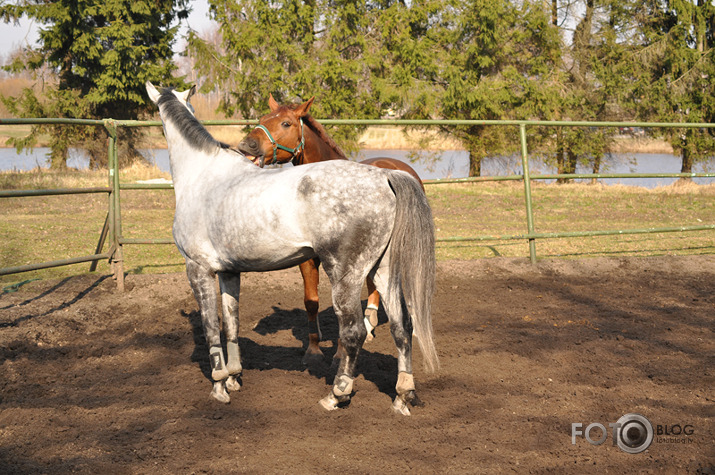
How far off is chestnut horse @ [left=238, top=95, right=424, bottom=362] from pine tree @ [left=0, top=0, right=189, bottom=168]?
618 inches

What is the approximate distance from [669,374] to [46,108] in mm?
20263

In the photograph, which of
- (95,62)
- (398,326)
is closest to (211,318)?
(398,326)

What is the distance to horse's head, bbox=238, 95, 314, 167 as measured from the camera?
13.4ft

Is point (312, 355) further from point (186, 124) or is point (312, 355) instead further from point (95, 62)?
point (95, 62)

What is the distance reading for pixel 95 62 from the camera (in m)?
19.4

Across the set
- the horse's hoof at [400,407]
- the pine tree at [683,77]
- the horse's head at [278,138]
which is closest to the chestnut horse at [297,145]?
the horse's head at [278,138]

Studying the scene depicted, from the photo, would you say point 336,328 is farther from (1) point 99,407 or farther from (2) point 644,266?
(2) point 644,266

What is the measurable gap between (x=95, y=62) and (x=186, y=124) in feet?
59.4

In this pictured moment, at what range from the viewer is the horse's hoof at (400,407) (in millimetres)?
3232

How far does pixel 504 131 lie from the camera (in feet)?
53.5

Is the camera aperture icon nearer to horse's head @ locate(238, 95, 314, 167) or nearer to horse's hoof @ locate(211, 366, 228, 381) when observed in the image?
horse's hoof @ locate(211, 366, 228, 381)

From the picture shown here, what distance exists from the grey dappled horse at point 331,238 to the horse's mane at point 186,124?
0.16 m

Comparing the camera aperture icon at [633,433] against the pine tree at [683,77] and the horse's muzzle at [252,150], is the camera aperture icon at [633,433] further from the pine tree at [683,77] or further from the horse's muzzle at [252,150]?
the pine tree at [683,77]

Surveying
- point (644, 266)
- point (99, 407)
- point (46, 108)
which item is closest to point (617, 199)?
point (644, 266)
